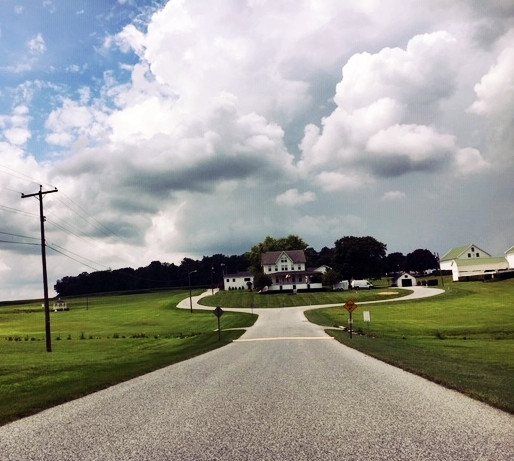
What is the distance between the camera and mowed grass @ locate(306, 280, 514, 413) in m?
15.4

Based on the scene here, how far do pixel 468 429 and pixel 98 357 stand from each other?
1021 inches

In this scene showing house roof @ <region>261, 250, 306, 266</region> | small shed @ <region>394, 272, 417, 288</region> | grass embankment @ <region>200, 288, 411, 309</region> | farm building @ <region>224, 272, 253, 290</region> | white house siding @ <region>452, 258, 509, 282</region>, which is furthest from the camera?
farm building @ <region>224, 272, 253, 290</region>

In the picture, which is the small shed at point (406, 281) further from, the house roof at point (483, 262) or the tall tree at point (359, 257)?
the house roof at point (483, 262)

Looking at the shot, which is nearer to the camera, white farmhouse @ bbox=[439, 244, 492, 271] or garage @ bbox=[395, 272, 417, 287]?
garage @ bbox=[395, 272, 417, 287]

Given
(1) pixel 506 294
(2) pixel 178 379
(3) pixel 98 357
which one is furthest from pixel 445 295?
(2) pixel 178 379

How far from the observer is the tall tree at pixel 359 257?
410ft

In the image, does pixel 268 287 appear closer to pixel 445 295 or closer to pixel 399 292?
pixel 399 292

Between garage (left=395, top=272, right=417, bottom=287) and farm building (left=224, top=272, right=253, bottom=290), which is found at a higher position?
farm building (left=224, top=272, right=253, bottom=290)

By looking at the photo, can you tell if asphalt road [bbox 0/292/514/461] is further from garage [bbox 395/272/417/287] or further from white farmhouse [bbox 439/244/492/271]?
white farmhouse [bbox 439/244/492/271]

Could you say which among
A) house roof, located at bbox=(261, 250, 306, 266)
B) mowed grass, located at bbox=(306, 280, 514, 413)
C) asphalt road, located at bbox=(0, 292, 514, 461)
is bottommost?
mowed grass, located at bbox=(306, 280, 514, 413)

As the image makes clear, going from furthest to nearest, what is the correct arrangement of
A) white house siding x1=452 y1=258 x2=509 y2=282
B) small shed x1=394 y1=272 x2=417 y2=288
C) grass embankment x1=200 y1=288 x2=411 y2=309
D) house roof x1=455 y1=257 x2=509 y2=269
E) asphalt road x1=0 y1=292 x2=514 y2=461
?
house roof x1=455 y1=257 x2=509 y2=269, white house siding x1=452 y1=258 x2=509 y2=282, small shed x1=394 y1=272 x2=417 y2=288, grass embankment x1=200 y1=288 x2=411 y2=309, asphalt road x1=0 y1=292 x2=514 y2=461

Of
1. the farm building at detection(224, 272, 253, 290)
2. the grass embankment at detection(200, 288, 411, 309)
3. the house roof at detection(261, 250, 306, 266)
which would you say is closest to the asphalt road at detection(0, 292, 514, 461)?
the grass embankment at detection(200, 288, 411, 309)

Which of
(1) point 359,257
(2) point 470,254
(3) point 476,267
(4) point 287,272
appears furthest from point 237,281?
(3) point 476,267

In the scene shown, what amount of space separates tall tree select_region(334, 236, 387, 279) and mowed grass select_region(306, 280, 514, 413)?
2983 cm
